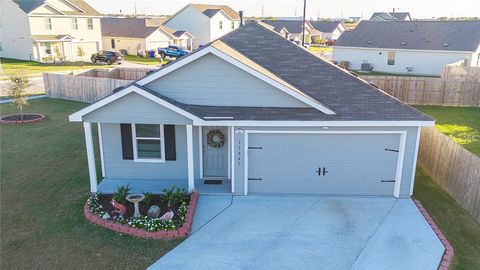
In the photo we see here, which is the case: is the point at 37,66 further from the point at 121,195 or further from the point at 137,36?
the point at 121,195

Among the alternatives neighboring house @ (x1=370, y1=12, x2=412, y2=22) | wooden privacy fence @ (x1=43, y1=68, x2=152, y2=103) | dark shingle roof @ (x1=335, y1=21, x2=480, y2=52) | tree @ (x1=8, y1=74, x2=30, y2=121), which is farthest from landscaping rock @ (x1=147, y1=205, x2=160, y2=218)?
neighboring house @ (x1=370, y1=12, x2=412, y2=22)

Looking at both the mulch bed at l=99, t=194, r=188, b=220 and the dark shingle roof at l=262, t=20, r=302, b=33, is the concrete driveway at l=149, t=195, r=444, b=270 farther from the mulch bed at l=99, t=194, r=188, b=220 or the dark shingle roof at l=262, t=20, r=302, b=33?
the dark shingle roof at l=262, t=20, r=302, b=33

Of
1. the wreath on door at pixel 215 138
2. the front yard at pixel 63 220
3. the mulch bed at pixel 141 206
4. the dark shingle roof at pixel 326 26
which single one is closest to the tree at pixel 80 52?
the front yard at pixel 63 220

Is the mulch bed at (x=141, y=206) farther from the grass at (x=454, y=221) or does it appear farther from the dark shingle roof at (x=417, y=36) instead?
the dark shingle roof at (x=417, y=36)

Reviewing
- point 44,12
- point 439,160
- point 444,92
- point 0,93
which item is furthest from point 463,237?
point 44,12

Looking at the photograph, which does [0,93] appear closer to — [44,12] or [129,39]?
[44,12]
